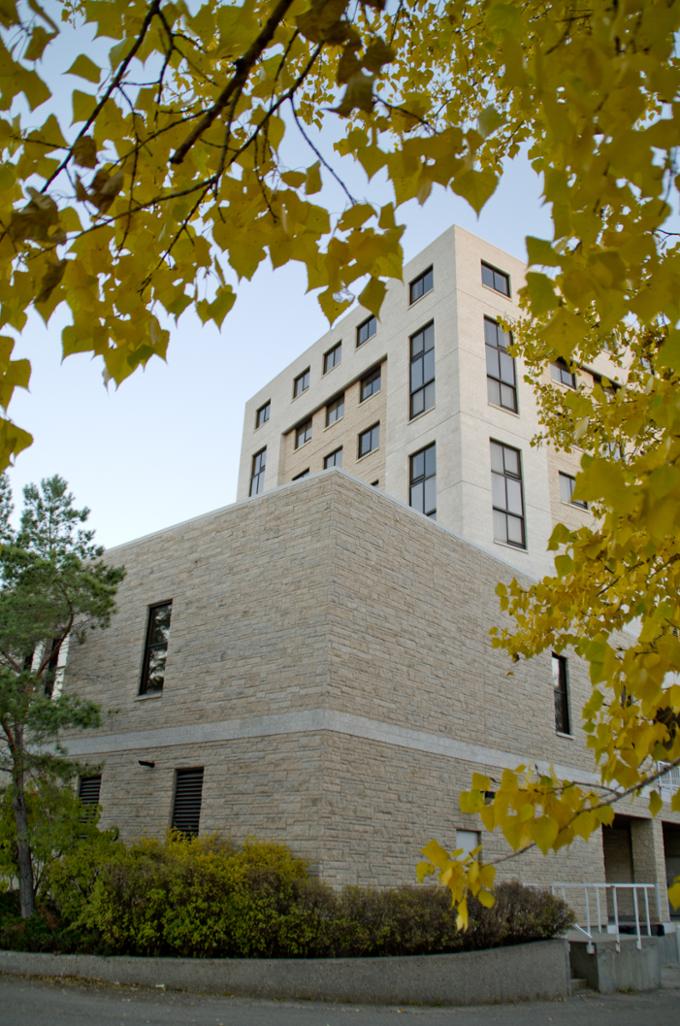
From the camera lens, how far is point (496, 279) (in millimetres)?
22828

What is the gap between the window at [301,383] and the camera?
29.9 metres

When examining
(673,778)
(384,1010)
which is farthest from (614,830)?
(384,1010)

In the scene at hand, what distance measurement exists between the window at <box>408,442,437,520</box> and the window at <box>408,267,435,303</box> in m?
4.92

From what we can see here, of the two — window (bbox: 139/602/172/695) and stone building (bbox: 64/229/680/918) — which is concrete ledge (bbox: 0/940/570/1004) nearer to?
stone building (bbox: 64/229/680/918)

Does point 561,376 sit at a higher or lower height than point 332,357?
lower

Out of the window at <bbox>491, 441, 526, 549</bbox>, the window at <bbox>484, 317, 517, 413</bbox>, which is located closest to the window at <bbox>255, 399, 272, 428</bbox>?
the window at <bbox>484, 317, 517, 413</bbox>

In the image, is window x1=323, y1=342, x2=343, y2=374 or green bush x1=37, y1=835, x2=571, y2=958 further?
window x1=323, y1=342, x2=343, y2=374

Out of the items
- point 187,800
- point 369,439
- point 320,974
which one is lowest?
point 320,974

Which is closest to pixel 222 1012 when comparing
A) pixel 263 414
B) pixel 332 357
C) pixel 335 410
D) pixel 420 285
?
pixel 420 285

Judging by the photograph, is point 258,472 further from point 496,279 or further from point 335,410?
point 496,279

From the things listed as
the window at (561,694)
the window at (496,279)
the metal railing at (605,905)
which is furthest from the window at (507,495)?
the metal railing at (605,905)

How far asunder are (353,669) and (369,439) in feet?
41.4

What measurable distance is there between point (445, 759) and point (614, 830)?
9645 mm

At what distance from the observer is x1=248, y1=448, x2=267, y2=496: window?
103 feet
